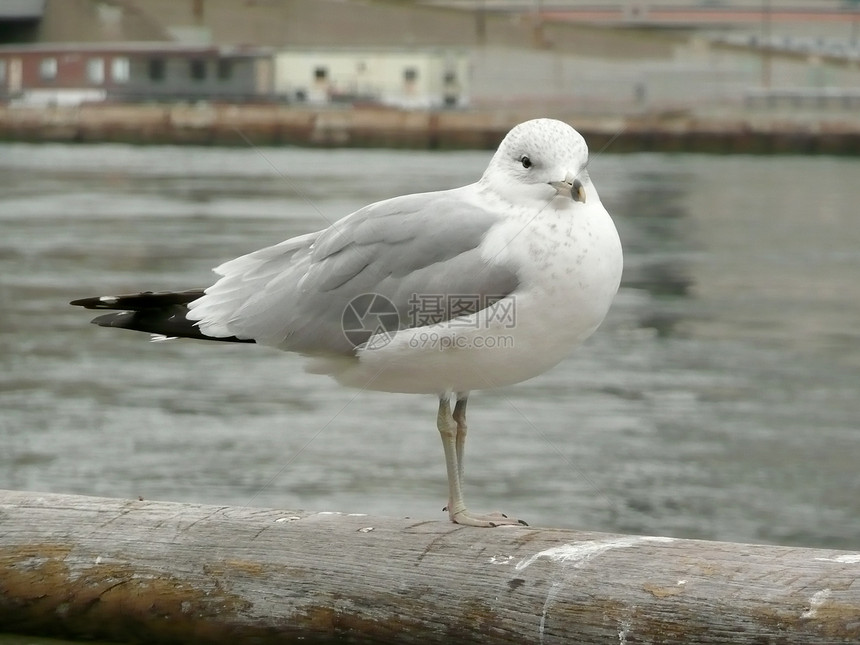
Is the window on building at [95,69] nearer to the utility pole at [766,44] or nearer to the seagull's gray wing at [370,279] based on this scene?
the utility pole at [766,44]

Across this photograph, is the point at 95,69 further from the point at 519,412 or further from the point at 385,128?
A: the point at 519,412

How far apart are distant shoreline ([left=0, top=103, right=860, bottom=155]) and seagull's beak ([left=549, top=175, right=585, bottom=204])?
3389 cm

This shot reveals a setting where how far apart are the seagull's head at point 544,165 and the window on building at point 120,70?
4095cm

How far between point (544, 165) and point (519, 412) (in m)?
6.01

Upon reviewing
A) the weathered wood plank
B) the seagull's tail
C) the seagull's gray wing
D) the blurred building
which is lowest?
the weathered wood plank

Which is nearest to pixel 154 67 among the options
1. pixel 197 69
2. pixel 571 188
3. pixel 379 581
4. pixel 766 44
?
pixel 197 69

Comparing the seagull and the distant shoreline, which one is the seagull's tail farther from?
the distant shoreline

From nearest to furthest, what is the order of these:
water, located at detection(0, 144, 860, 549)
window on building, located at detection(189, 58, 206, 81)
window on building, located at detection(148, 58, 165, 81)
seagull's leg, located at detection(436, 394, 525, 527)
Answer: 1. seagull's leg, located at detection(436, 394, 525, 527)
2. water, located at detection(0, 144, 860, 549)
3. window on building, located at detection(148, 58, 165, 81)
4. window on building, located at detection(189, 58, 206, 81)

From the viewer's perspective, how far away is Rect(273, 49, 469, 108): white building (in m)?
45.4

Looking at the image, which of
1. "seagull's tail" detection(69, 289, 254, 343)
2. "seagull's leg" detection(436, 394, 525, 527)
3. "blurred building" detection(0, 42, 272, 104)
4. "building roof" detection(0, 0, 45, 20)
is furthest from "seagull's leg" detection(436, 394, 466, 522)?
"building roof" detection(0, 0, 45, 20)

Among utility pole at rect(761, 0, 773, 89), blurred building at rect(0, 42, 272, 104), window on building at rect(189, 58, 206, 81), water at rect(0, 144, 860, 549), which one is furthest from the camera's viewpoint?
utility pole at rect(761, 0, 773, 89)

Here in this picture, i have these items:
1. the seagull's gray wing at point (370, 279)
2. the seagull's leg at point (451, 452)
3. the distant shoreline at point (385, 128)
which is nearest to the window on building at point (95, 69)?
the distant shoreline at point (385, 128)

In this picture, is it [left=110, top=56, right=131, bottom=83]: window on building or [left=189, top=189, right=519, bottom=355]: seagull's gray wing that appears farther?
[left=110, top=56, right=131, bottom=83]: window on building

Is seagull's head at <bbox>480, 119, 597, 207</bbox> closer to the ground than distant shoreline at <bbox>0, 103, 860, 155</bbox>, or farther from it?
farther from it
